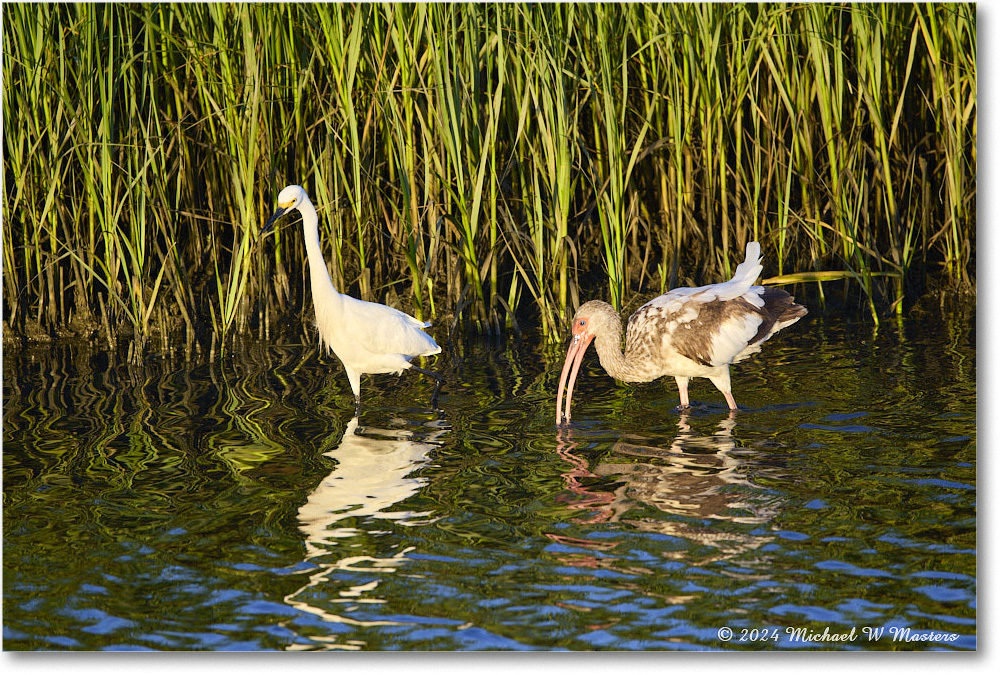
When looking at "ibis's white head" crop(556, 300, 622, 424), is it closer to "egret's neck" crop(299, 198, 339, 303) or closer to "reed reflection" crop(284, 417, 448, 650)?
"reed reflection" crop(284, 417, 448, 650)

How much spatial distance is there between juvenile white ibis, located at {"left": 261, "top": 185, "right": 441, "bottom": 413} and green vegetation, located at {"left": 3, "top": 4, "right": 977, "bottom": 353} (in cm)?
49

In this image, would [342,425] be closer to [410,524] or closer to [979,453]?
[410,524]

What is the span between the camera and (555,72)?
6336 millimetres

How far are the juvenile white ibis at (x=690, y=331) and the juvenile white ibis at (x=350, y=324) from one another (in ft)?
3.13

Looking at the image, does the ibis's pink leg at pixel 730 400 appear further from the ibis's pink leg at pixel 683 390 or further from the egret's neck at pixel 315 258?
the egret's neck at pixel 315 258

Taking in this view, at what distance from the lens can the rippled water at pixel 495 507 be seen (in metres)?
3.72

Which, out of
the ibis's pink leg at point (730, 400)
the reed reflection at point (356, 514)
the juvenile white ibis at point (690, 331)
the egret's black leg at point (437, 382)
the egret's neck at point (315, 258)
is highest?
the egret's neck at point (315, 258)

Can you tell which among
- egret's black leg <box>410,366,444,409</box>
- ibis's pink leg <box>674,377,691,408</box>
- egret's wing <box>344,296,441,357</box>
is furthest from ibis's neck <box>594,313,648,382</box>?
egret's wing <box>344,296,441,357</box>

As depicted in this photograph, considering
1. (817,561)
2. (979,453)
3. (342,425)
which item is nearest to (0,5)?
(342,425)

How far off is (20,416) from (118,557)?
6.94ft

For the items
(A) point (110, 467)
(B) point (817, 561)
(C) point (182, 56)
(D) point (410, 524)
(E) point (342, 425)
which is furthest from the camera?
(C) point (182, 56)

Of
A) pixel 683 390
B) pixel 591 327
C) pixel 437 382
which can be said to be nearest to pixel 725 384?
pixel 683 390

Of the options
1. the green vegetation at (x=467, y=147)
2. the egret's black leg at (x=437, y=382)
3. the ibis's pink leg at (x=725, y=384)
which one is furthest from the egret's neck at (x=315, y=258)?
the ibis's pink leg at (x=725, y=384)

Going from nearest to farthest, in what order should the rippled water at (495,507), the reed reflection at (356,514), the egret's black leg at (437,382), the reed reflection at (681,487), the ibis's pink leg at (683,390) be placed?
the rippled water at (495,507), the reed reflection at (356,514), the reed reflection at (681,487), the ibis's pink leg at (683,390), the egret's black leg at (437,382)
